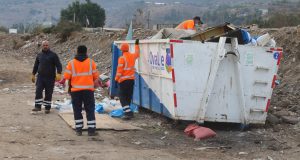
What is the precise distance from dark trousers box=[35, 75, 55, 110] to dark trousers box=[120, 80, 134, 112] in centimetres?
150

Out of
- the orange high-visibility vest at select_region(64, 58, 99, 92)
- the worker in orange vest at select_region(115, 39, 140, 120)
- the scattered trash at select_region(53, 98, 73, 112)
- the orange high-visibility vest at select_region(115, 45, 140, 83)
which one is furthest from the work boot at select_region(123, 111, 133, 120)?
the orange high-visibility vest at select_region(64, 58, 99, 92)

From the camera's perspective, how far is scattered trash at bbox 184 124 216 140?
8.62m

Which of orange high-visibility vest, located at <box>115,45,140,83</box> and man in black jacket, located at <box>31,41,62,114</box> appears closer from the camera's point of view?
orange high-visibility vest, located at <box>115,45,140,83</box>

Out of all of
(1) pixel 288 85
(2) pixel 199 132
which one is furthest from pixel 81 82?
(1) pixel 288 85

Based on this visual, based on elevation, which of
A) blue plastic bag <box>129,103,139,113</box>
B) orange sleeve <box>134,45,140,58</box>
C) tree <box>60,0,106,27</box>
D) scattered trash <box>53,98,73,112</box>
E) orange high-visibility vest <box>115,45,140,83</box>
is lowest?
tree <box>60,0,106,27</box>

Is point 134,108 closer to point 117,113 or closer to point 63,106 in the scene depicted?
point 117,113

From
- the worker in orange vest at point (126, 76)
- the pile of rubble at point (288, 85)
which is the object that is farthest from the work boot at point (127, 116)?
the pile of rubble at point (288, 85)

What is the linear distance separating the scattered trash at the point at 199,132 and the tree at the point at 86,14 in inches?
Answer: 2643

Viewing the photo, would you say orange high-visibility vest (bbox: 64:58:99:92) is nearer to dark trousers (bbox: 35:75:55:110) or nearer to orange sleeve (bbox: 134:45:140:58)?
orange sleeve (bbox: 134:45:140:58)

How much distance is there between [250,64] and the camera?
9086 mm

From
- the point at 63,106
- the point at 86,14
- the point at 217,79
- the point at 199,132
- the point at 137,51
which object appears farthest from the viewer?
the point at 86,14

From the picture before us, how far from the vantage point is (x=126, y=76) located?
413 inches

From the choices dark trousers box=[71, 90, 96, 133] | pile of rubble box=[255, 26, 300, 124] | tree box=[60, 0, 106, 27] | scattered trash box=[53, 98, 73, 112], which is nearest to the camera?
dark trousers box=[71, 90, 96, 133]

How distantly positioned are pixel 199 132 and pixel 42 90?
12.3ft
